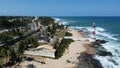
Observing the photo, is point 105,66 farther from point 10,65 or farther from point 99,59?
point 10,65

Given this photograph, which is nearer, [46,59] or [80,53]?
[46,59]

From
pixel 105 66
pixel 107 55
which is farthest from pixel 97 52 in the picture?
pixel 105 66

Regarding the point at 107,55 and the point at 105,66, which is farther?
the point at 107,55

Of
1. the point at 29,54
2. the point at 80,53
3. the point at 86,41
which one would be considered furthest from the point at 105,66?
the point at 86,41

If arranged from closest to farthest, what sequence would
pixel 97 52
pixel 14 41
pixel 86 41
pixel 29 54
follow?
pixel 29 54 < pixel 97 52 < pixel 14 41 < pixel 86 41

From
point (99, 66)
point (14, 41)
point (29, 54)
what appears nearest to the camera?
point (99, 66)

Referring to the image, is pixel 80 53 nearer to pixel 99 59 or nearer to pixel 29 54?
pixel 99 59
